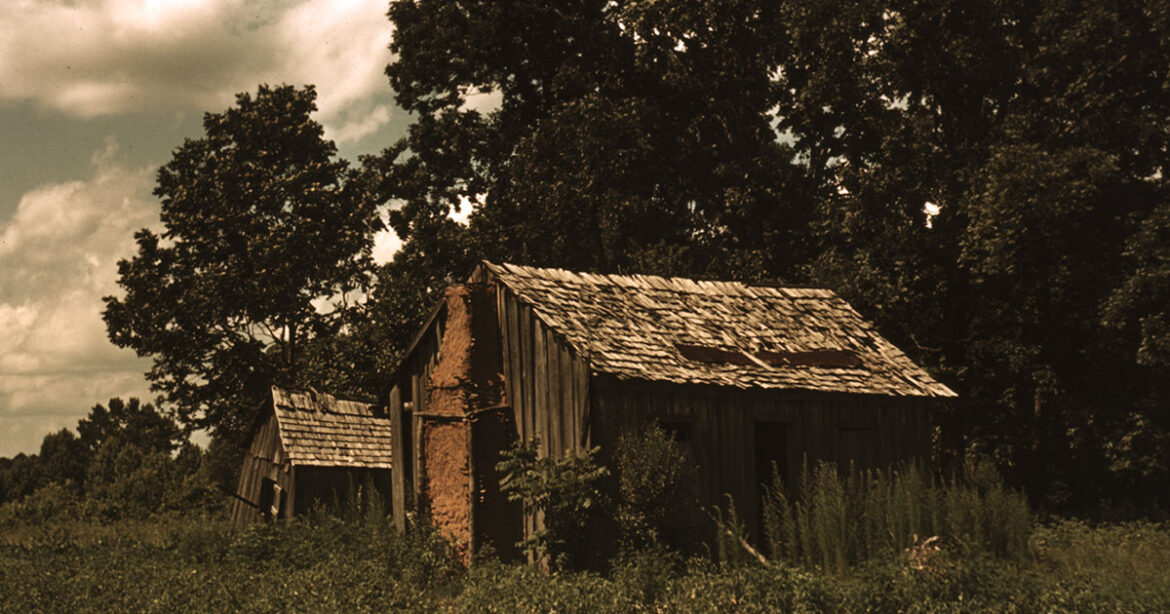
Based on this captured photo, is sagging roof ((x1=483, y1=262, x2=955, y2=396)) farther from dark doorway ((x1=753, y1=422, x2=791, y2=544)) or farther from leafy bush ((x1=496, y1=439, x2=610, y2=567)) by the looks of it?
leafy bush ((x1=496, y1=439, x2=610, y2=567))

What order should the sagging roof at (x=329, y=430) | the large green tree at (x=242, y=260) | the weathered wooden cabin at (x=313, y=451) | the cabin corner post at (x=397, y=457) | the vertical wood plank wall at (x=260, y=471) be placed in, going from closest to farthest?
the cabin corner post at (x=397, y=457), the weathered wooden cabin at (x=313, y=451), the sagging roof at (x=329, y=430), the vertical wood plank wall at (x=260, y=471), the large green tree at (x=242, y=260)

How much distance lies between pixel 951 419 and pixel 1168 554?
1150 centimetres

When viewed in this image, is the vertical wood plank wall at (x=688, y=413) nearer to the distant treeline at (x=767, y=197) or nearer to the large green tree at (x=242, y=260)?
the distant treeline at (x=767, y=197)

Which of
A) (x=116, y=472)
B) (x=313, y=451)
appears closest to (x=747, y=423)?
(x=313, y=451)

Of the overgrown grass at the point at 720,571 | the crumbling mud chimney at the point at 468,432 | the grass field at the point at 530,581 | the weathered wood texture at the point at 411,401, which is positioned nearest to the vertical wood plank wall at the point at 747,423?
the overgrown grass at the point at 720,571

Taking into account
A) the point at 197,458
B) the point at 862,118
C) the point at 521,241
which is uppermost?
A: the point at 862,118

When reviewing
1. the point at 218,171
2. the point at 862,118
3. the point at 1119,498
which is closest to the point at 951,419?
the point at 1119,498

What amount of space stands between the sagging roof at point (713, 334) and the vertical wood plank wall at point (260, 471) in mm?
11764

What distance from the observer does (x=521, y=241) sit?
35.7m

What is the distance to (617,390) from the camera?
17203 millimetres

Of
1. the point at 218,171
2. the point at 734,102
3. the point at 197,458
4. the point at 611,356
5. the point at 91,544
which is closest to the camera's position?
the point at 611,356

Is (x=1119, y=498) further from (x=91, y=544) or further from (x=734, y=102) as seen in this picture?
(x=91, y=544)

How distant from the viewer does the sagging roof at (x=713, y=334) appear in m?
18.0

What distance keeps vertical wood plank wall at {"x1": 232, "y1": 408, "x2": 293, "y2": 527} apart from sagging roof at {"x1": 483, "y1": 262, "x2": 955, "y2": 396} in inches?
463
